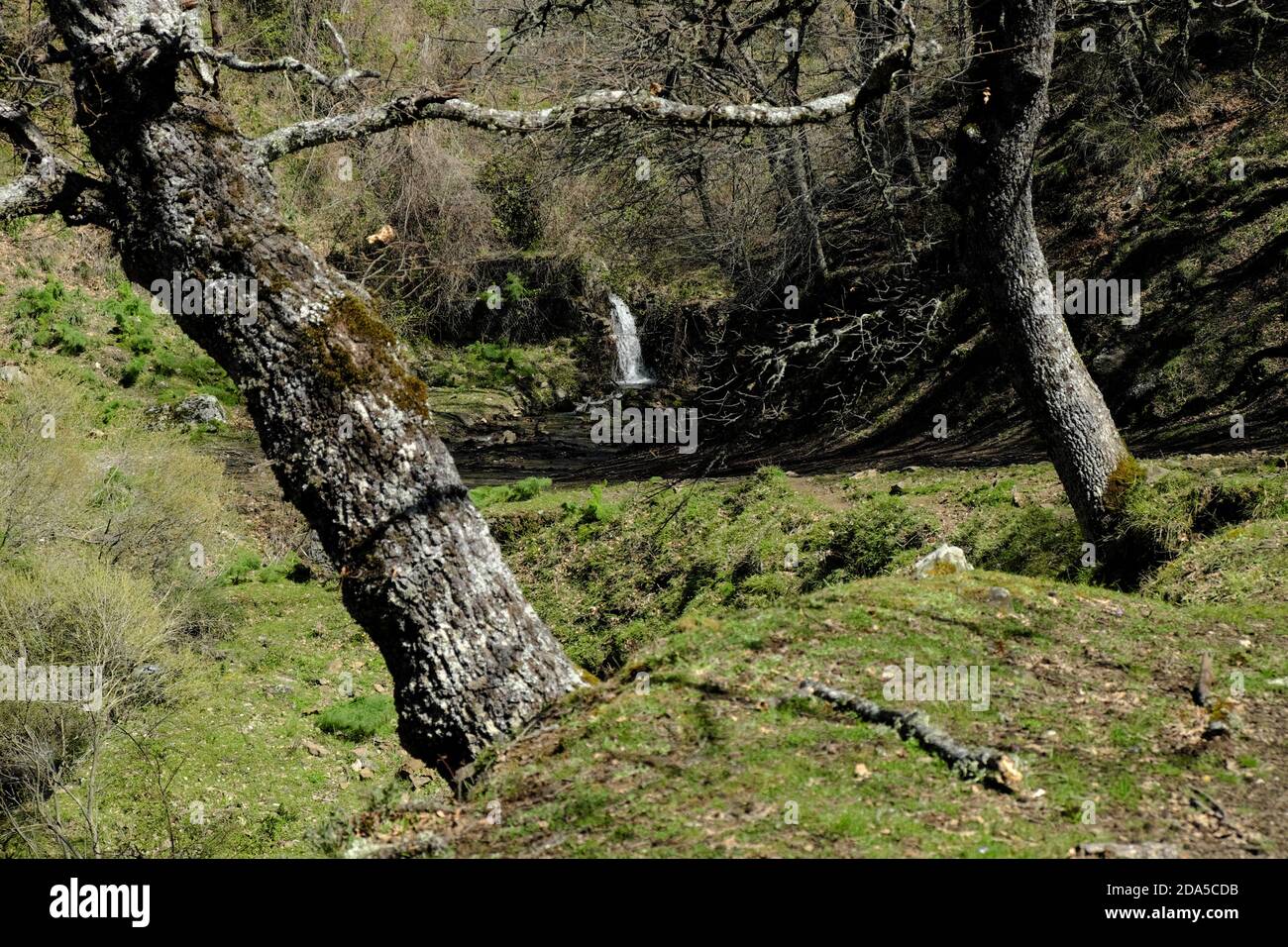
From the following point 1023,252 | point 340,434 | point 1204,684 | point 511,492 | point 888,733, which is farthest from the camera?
point 511,492

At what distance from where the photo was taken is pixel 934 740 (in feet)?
13.7

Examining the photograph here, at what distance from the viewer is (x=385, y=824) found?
13.6ft

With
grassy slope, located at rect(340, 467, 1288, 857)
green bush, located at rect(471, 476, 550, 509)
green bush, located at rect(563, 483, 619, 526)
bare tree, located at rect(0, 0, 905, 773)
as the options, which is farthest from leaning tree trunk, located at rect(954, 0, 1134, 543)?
green bush, located at rect(471, 476, 550, 509)

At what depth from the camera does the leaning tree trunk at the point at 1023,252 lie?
22.8ft

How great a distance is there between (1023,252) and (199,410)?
1920cm

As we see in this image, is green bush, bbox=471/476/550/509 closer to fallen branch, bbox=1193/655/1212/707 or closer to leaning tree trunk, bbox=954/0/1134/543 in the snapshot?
leaning tree trunk, bbox=954/0/1134/543

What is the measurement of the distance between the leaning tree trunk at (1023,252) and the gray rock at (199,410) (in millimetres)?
18664

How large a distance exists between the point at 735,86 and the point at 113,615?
31.2 ft

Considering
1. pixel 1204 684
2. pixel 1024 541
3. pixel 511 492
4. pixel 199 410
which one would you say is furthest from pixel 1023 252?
pixel 199 410

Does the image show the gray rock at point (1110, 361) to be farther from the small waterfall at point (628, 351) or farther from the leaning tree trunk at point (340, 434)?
the small waterfall at point (628, 351)

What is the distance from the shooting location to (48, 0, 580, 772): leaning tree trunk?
14.5ft

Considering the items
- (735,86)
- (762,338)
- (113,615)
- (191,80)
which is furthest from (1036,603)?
(762,338)

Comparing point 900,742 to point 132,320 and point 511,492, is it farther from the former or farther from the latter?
point 132,320
